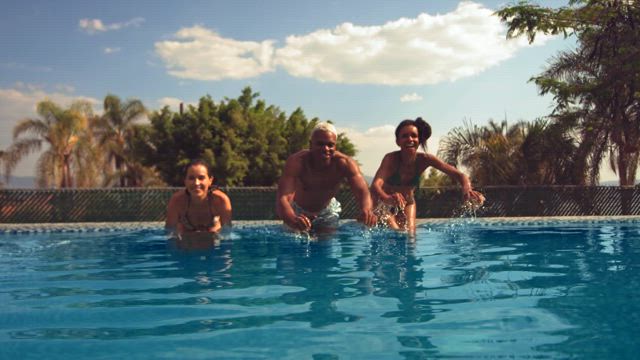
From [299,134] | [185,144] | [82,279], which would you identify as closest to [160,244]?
[82,279]

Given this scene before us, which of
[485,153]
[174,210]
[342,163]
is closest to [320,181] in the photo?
[342,163]

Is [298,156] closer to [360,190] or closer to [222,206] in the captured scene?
[360,190]

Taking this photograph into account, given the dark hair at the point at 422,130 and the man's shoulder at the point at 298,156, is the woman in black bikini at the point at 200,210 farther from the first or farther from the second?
the dark hair at the point at 422,130

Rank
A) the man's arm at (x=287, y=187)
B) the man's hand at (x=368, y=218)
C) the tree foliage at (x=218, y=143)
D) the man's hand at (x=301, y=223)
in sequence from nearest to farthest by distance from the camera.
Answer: the man's hand at (x=301, y=223)
the man's hand at (x=368, y=218)
the man's arm at (x=287, y=187)
the tree foliage at (x=218, y=143)

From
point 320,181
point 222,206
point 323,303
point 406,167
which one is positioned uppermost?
point 406,167

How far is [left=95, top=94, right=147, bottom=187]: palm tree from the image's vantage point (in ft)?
103

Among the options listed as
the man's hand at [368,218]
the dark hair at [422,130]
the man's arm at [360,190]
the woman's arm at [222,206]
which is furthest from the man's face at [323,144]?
the dark hair at [422,130]

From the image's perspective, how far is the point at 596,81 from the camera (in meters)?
20.3

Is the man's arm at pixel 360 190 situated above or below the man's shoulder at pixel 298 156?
below

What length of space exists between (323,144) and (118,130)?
1098 inches

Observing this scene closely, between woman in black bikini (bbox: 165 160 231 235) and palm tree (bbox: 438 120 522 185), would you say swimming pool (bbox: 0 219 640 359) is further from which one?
palm tree (bbox: 438 120 522 185)

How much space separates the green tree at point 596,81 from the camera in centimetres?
1831

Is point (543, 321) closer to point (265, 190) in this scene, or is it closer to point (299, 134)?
point (265, 190)

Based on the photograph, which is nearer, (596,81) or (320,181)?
(320,181)
